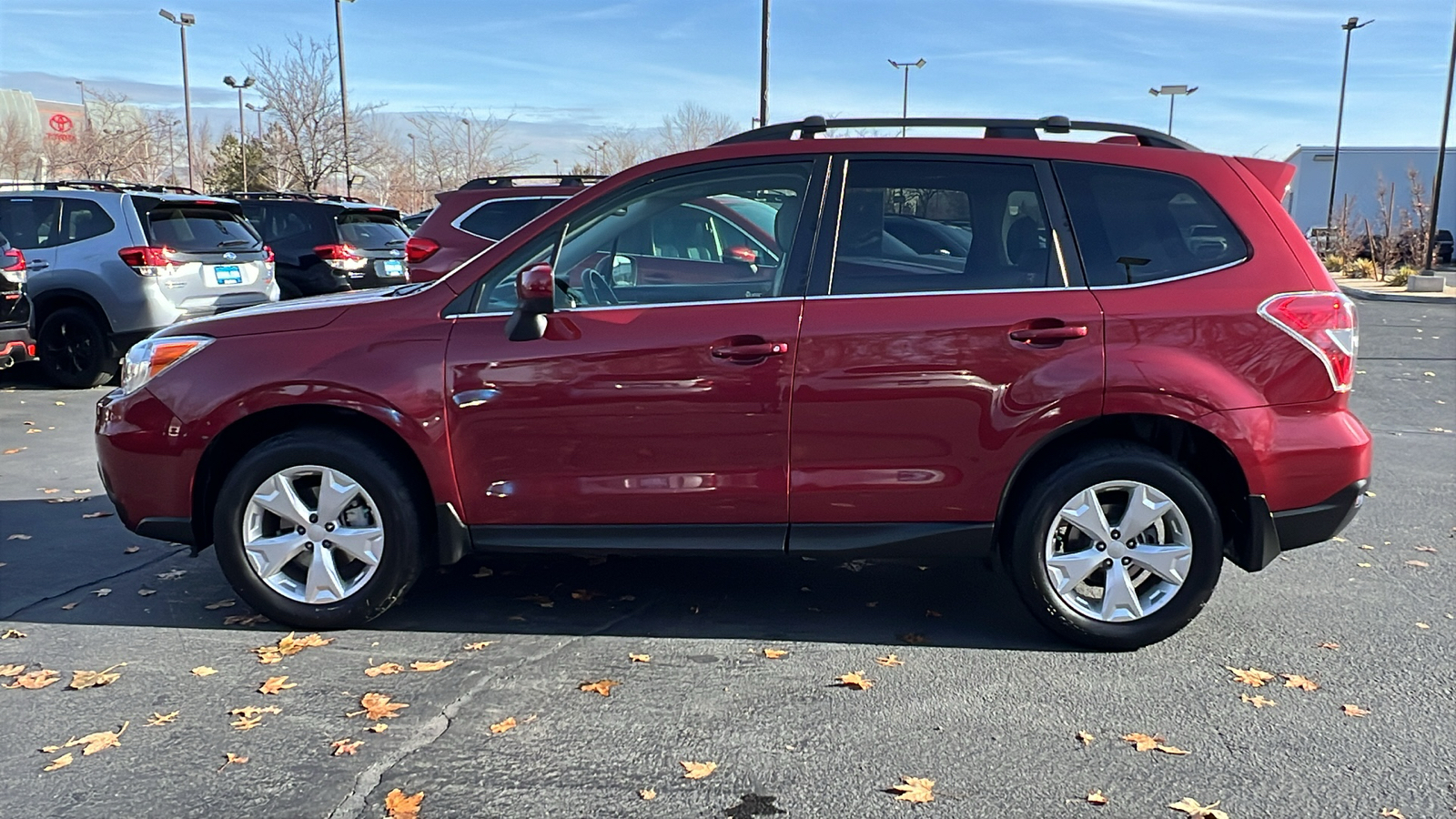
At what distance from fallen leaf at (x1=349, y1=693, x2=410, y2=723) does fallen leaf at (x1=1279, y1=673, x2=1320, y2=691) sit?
9.85 ft

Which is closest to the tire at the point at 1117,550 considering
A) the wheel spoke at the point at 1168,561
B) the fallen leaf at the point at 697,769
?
the wheel spoke at the point at 1168,561

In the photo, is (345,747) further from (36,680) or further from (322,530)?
(36,680)

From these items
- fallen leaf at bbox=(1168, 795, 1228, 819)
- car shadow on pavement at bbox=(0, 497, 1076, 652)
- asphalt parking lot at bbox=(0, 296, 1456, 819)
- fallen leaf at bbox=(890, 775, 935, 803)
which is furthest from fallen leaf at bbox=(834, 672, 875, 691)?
fallen leaf at bbox=(1168, 795, 1228, 819)

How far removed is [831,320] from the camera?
4000 millimetres

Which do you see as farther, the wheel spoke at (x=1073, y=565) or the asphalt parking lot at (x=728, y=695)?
the wheel spoke at (x=1073, y=565)

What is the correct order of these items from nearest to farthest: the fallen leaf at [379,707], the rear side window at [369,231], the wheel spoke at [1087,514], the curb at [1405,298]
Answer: the fallen leaf at [379,707] < the wheel spoke at [1087,514] < the rear side window at [369,231] < the curb at [1405,298]

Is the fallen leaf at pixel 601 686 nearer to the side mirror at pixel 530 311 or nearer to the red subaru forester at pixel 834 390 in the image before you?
the red subaru forester at pixel 834 390

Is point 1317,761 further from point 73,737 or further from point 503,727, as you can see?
point 73,737

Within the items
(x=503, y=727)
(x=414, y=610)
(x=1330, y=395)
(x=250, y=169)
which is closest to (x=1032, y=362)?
(x=1330, y=395)

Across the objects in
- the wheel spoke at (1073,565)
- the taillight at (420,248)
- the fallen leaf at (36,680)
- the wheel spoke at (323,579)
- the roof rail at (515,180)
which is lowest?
the fallen leaf at (36,680)

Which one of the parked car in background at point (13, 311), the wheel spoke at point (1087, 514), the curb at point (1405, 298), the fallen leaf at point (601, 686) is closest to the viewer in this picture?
the fallen leaf at point (601, 686)

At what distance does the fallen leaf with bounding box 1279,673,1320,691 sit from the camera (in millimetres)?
3811

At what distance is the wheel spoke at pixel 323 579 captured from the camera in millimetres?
4246

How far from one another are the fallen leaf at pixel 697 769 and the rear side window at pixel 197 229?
350 inches
